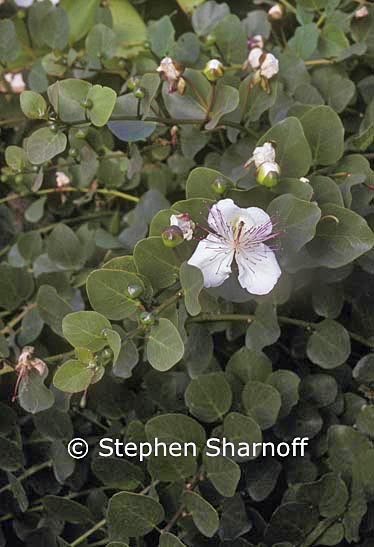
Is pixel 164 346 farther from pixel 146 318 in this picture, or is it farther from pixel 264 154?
pixel 264 154

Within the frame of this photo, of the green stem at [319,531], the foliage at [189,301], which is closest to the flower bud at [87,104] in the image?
the foliage at [189,301]

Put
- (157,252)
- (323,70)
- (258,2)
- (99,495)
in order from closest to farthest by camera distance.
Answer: (157,252)
(99,495)
(323,70)
(258,2)

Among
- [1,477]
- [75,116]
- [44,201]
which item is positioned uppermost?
[75,116]

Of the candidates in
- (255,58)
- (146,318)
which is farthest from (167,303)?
(255,58)

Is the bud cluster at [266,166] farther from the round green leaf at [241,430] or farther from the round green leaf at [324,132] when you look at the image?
the round green leaf at [241,430]

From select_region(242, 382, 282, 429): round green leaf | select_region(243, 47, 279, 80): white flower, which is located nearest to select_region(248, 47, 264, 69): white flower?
select_region(243, 47, 279, 80): white flower

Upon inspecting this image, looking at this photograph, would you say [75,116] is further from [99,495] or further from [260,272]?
[99,495]

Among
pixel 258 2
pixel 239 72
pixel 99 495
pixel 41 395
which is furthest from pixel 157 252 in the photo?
pixel 258 2
